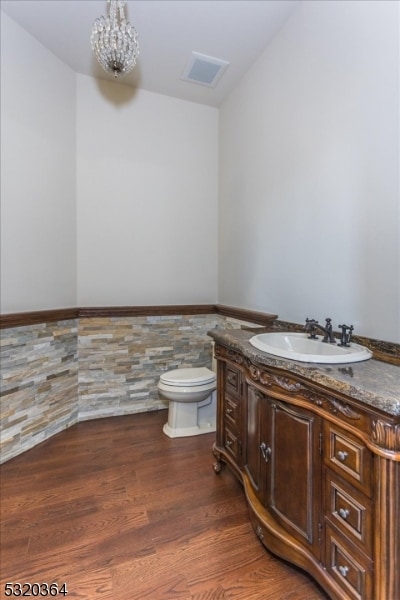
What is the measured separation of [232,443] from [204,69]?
2.94 m

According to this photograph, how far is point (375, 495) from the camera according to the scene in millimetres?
876

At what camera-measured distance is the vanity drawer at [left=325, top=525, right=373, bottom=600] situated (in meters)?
0.91

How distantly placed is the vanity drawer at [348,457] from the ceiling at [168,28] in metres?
2.54

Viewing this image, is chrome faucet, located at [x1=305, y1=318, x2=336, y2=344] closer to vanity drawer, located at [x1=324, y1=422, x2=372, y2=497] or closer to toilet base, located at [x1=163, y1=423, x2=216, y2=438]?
vanity drawer, located at [x1=324, y1=422, x2=372, y2=497]

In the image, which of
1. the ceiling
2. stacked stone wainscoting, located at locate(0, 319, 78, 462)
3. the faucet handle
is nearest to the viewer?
the faucet handle

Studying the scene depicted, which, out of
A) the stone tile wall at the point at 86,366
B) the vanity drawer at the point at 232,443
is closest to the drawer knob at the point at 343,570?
the vanity drawer at the point at 232,443

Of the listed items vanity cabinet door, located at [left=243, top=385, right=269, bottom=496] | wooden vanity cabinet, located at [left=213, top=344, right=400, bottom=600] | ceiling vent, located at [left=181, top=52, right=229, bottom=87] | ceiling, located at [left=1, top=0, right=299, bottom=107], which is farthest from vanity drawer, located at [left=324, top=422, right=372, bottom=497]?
ceiling vent, located at [left=181, top=52, right=229, bottom=87]

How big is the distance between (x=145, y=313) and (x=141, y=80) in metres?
2.15

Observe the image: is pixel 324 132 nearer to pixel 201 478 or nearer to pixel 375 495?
pixel 375 495

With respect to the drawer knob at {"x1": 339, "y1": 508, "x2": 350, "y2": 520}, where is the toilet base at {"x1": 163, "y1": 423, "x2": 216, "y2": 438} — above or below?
below

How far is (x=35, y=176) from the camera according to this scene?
2.29 meters

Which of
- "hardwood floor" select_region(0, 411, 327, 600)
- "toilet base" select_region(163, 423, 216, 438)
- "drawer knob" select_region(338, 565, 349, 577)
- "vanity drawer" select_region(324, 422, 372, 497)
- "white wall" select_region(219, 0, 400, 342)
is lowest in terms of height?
"hardwood floor" select_region(0, 411, 327, 600)

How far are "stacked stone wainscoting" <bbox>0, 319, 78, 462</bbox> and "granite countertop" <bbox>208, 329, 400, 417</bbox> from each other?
1739 millimetres

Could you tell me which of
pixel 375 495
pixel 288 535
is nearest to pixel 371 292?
pixel 375 495
